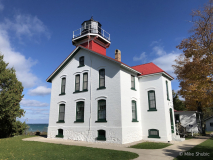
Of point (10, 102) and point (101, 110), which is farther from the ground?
point (10, 102)

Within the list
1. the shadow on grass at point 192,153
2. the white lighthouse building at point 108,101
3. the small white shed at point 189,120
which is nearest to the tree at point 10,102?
the white lighthouse building at point 108,101

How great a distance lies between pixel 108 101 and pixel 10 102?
36.5 feet

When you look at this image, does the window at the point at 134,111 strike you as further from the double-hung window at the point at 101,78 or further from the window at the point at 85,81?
the window at the point at 85,81

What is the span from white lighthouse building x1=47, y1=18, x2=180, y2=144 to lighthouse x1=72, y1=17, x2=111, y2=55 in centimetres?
321

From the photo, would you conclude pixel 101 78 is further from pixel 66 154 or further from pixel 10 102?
pixel 10 102

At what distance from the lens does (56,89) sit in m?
19.3

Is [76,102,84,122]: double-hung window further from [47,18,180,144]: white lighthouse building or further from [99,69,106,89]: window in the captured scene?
[99,69,106,89]: window

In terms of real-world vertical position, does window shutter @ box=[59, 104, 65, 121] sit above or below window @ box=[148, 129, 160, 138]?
above

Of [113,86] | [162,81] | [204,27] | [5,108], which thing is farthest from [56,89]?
[204,27]

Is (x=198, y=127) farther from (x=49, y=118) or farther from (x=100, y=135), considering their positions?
(x=49, y=118)

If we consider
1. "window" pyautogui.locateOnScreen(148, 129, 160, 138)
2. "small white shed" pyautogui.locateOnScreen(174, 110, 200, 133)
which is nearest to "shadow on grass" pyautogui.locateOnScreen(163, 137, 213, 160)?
"window" pyautogui.locateOnScreen(148, 129, 160, 138)

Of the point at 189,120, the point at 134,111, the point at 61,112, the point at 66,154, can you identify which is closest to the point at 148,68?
the point at 134,111

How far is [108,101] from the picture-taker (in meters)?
14.7

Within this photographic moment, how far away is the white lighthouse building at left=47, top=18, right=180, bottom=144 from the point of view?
1441cm
